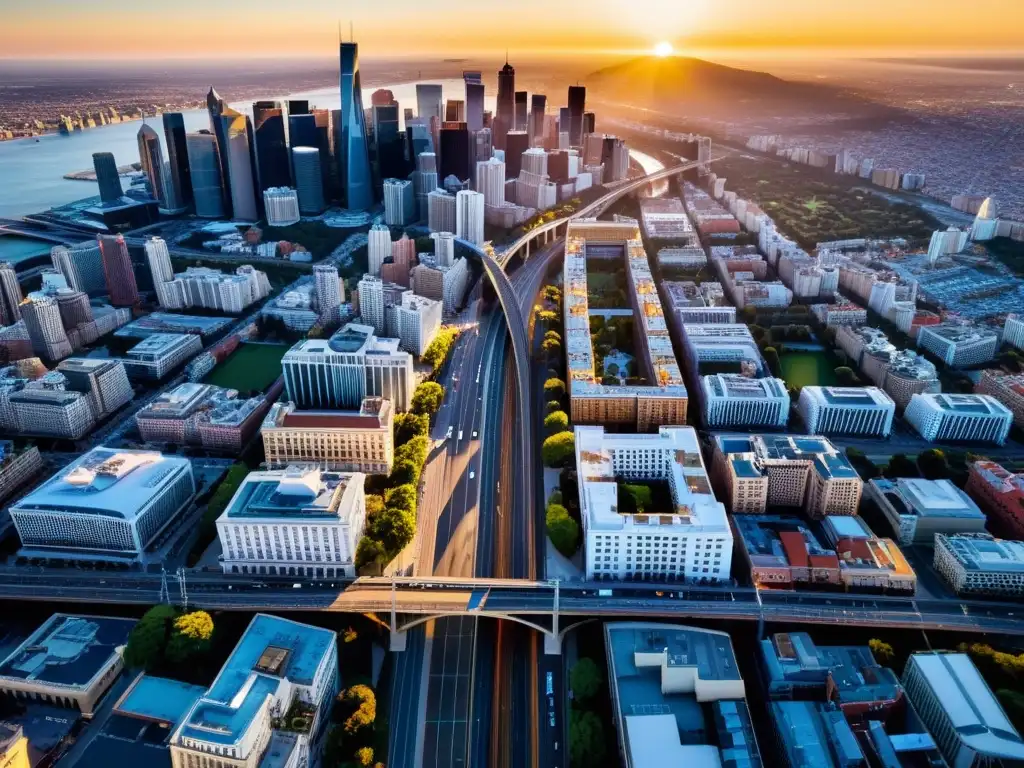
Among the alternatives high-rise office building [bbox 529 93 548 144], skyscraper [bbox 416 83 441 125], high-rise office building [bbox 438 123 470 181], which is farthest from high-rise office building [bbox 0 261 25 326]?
high-rise office building [bbox 529 93 548 144]

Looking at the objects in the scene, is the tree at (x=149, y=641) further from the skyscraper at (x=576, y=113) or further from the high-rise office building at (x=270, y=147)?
the skyscraper at (x=576, y=113)

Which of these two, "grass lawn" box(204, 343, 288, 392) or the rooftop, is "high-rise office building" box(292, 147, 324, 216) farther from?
the rooftop

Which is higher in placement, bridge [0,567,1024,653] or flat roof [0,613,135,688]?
bridge [0,567,1024,653]

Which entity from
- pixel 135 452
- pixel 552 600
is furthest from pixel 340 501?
pixel 135 452

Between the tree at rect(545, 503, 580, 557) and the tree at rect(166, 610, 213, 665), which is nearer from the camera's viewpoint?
the tree at rect(166, 610, 213, 665)

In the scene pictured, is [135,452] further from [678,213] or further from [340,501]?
[678,213]

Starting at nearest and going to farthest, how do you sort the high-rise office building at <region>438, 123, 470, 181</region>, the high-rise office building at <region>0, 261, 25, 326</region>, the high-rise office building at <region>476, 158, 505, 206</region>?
the high-rise office building at <region>0, 261, 25, 326</region>, the high-rise office building at <region>476, 158, 505, 206</region>, the high-rise office building at <region>438, 123, 470, 181</region>
